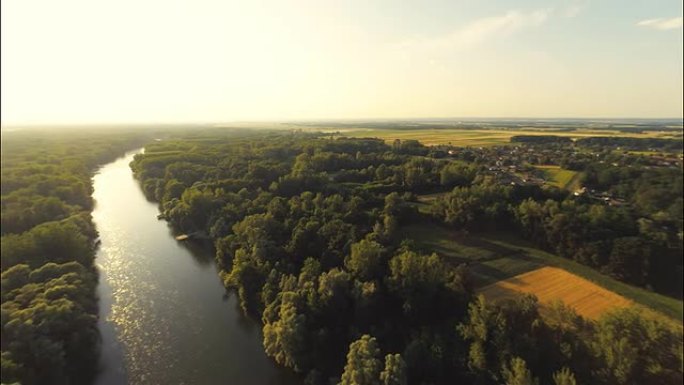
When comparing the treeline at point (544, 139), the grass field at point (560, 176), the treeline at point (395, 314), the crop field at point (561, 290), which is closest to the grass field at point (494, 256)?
the crop field at point (561, 290)

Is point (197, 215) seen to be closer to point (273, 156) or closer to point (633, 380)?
point (273, 156)

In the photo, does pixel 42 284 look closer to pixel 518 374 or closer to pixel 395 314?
pixel 395 314

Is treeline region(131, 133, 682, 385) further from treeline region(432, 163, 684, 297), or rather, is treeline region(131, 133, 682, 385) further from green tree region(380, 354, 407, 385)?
treeline region(432, 163, 684, 297)

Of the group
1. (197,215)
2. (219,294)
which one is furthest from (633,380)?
(197,215)

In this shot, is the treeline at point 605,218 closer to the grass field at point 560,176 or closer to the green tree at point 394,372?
the grass field at point 560,176

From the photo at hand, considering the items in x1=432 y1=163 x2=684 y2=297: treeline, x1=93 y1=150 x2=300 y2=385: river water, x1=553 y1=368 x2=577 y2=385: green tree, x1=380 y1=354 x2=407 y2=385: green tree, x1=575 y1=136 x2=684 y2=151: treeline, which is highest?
x1=575 y1=136 x2=684 y2=151: treeline

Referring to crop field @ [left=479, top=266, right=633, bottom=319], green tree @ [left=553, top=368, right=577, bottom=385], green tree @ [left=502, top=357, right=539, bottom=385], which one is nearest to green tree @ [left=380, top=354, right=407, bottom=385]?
green tree @ [left=502, top=357, right=539, bottom=385]
